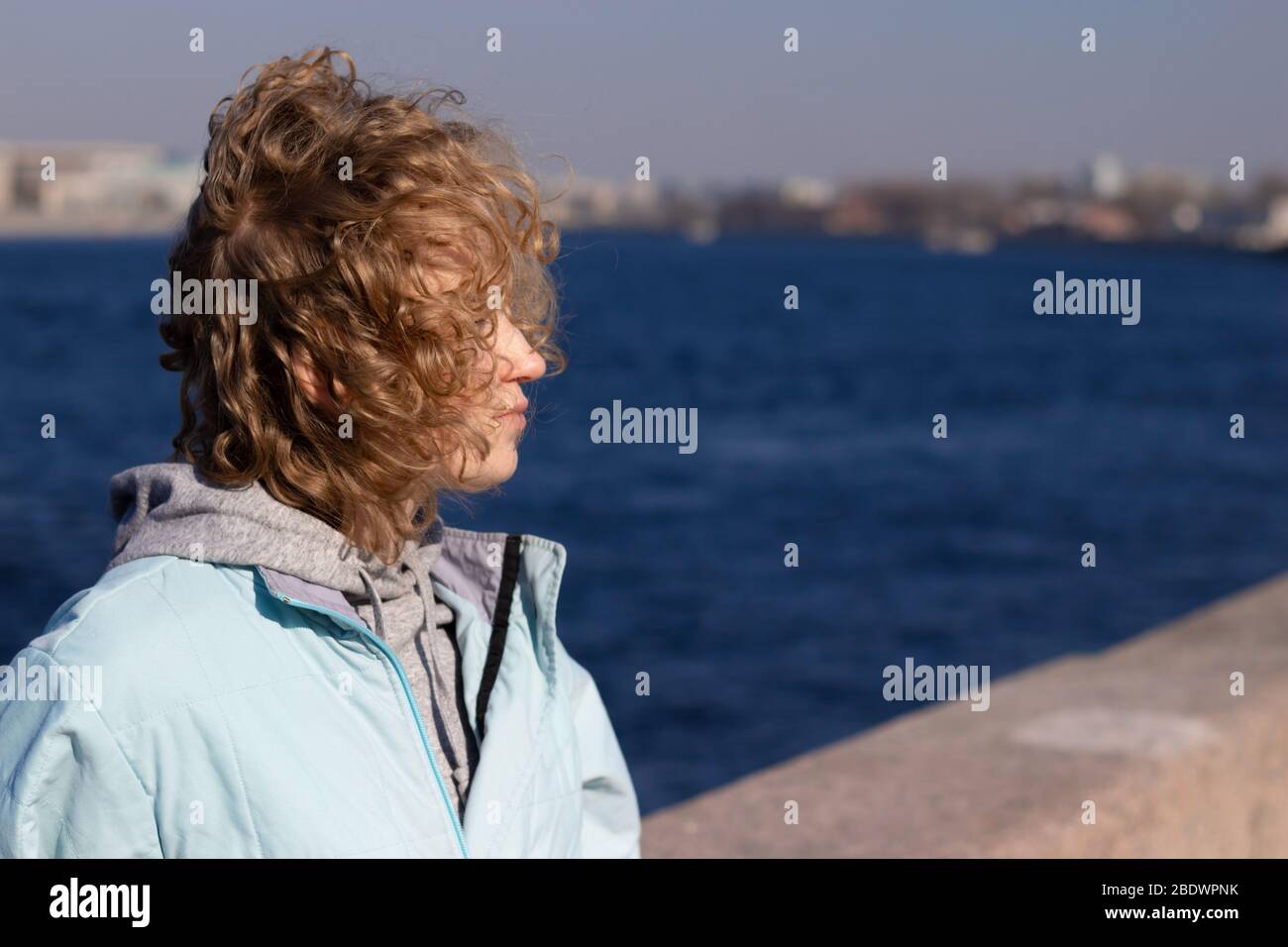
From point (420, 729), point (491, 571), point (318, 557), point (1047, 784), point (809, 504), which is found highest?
point (318, 557)

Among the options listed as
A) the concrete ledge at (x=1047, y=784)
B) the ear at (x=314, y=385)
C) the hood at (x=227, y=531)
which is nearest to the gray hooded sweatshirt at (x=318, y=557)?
the hood at (x=227, y=531)

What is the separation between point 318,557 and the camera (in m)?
1.64

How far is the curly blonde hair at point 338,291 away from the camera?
1.63m

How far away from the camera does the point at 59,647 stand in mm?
1394

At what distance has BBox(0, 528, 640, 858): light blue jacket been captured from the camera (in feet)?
4.60

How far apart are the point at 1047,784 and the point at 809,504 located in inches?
714

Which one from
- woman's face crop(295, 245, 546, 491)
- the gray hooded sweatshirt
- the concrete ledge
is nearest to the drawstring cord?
the gray hooded sweatshirt

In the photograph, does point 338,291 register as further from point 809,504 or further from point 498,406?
point 809,504

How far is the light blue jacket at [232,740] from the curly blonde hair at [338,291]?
17 cm

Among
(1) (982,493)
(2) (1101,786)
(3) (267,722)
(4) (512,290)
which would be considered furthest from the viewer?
(1) (982,493)

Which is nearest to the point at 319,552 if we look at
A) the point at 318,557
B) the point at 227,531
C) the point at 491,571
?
the point at 318,557
